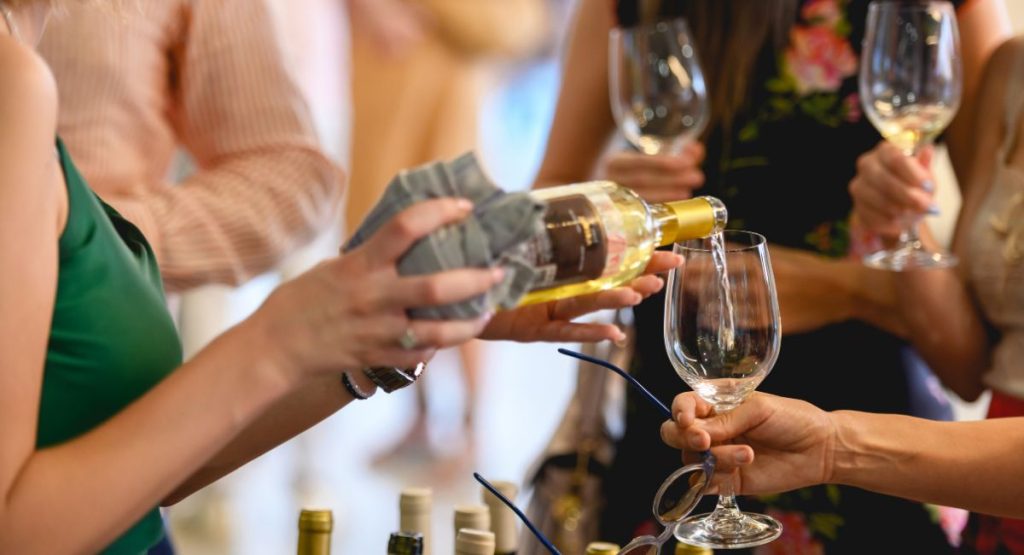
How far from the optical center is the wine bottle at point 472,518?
3.91ft

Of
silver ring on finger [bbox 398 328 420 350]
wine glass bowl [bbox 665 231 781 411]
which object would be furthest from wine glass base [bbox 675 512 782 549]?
silver ring on finger [bbox 398 328 420 350]

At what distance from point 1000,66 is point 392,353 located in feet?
3.85

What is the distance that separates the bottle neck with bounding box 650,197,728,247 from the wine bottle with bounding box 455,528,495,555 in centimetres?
28

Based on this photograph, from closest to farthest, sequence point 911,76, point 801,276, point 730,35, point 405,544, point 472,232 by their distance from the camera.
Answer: point 472,232 → point 405,544 → point 911,76 → point 801,276 → point 730,35

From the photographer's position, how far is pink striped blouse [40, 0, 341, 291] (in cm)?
184

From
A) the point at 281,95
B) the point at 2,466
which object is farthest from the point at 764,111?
the point at 2,466

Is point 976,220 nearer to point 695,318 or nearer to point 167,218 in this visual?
point 695,318

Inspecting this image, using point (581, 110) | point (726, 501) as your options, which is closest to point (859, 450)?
point (726, 501)

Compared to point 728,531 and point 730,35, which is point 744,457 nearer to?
point 728,531

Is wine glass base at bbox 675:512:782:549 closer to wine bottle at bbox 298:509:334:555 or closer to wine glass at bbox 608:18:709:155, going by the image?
wine bottle at bbox 298:509:334:555

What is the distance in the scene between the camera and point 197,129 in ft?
6.42

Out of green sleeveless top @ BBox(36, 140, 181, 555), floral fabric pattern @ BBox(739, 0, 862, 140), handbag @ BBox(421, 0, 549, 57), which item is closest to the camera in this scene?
green sleeveless top @ BBox(36, 140, 181, 555)

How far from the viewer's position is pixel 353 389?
123cm

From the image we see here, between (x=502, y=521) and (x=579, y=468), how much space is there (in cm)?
62
